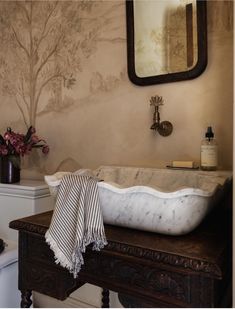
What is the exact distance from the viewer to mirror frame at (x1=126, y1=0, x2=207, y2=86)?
3.77ft

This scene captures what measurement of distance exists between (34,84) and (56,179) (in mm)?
1007

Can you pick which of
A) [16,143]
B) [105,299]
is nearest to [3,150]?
[16,143]

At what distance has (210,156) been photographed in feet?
3.51

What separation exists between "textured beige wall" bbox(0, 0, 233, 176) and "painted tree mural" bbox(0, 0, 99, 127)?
23 millimetres

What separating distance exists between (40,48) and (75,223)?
1290 millimetres

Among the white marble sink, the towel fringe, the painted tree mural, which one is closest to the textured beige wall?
the painted tree mural

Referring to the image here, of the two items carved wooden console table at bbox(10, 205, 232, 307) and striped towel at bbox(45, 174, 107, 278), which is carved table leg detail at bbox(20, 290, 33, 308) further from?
striped towel at bbox(45, 174, 107, 278)

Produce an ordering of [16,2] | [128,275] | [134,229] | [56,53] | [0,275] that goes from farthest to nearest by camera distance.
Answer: [16,2] < [56,53] < [0,275] < [134,229] < [128,275]

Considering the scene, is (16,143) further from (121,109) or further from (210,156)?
(210,156)

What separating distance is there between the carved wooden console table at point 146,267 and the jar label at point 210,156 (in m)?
0.24

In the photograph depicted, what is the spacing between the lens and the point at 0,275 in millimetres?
1364

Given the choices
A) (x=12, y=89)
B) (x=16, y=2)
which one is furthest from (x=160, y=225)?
(x=16, y=2)

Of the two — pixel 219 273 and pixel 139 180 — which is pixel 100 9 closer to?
pixel 139 180

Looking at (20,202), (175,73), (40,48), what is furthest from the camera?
(40,48)
